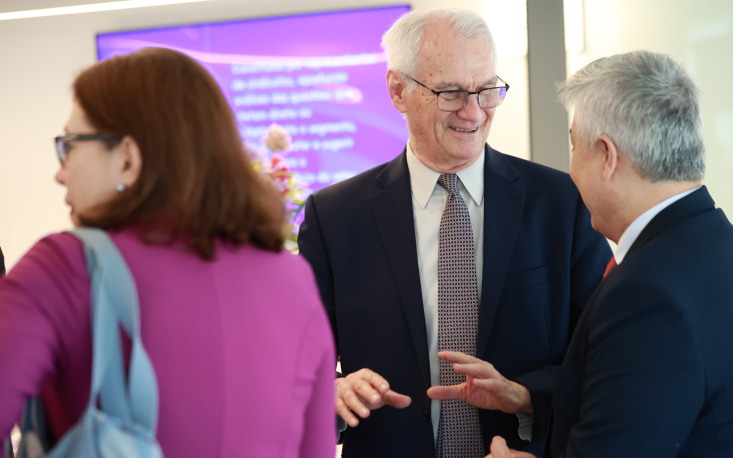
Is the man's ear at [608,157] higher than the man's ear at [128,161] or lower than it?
lower

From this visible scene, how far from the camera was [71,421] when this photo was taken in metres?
0.93

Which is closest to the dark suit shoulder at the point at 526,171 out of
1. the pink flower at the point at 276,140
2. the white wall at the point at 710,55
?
the pink flower at the point at 276,140

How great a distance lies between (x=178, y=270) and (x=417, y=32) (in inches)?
47.7

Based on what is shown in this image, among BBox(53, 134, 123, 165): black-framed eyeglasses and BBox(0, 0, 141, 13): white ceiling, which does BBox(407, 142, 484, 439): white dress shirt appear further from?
BBox(0, 0, 141, 13): white ceiling

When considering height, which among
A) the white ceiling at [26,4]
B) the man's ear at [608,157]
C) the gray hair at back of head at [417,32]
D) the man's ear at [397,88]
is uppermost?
the white ceiling at [26,4]

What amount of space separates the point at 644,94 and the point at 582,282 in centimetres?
60

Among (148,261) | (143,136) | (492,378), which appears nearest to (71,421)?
(148,261)

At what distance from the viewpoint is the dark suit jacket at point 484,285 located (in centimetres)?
179

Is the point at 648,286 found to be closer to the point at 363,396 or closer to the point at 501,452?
the point at 501,452

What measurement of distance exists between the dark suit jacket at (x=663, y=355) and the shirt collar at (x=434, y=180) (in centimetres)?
69

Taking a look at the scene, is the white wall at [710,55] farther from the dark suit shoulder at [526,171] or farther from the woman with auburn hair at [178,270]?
the woman with auburn hair at [178,270]

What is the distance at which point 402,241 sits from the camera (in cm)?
188

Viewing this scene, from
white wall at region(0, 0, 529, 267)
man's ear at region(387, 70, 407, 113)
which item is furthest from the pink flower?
white wall at region(0, 0, 529, 267)

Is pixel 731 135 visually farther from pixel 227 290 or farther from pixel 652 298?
pixel 227 290
